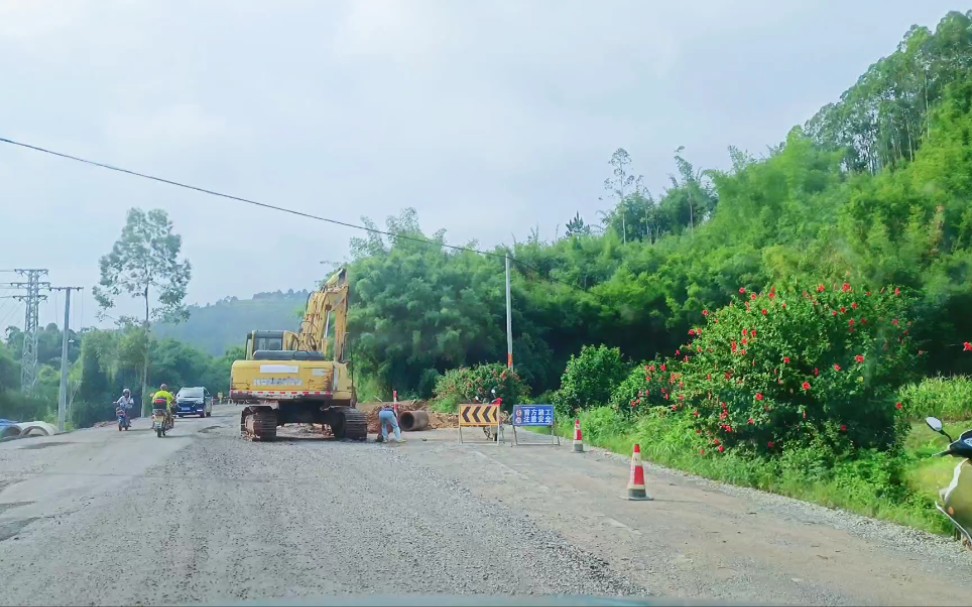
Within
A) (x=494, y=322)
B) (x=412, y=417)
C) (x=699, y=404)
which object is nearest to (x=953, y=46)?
(x=494, y=322)

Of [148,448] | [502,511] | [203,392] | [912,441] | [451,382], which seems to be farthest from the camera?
[203,392]

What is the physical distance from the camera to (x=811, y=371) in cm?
1493

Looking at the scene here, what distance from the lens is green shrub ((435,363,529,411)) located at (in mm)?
34281

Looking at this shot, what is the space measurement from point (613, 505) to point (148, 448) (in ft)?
44.3

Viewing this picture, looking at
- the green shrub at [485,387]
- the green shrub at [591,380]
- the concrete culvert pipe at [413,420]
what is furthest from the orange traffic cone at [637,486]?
the green shrub at [485,387]

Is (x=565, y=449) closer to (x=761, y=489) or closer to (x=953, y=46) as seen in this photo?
(x=761, y=489)

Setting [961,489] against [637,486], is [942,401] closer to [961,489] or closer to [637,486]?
[637,486]

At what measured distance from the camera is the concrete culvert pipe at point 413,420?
101 feet

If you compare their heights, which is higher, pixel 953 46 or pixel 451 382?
pixel 953 46

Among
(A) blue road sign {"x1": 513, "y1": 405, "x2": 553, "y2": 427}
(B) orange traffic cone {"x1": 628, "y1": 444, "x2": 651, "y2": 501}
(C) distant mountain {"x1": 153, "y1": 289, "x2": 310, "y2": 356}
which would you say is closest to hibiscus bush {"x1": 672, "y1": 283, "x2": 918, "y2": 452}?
(B) orange traffic cone {"x1": 628, "y1": 444, "x2": 651, "y2": 501}

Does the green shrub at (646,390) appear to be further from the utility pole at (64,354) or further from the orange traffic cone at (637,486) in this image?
the utility pole at (64,354)

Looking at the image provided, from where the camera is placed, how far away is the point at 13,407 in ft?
196

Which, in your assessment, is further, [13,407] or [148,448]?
[13,407]

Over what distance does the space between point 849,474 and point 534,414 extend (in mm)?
11587
